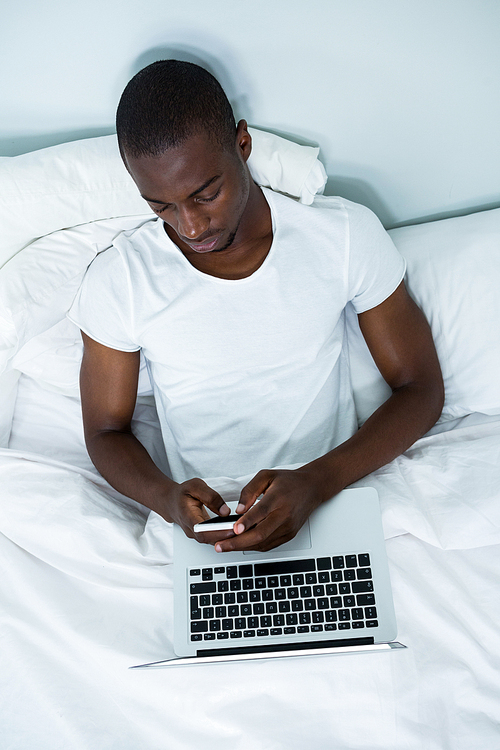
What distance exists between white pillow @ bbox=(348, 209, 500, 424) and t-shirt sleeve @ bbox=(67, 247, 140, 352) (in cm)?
48

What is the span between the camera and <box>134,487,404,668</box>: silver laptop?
868 mm

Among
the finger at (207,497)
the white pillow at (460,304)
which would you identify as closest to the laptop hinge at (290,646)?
the finger at (207,497)

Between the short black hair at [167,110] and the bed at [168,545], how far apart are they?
0.19 m

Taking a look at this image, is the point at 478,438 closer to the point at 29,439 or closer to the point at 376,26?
the point at 376,26

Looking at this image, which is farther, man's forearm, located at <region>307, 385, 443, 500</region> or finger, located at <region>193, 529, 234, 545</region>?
man's forearm, located at <region>307, 385, 443, 500</region>

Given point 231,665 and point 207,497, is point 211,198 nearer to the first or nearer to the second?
point 207,497

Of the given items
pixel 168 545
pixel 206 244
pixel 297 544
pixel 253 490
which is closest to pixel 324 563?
pixel 297 544

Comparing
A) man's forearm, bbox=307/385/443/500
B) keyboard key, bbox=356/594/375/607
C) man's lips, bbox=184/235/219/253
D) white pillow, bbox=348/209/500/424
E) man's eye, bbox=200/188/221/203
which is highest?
man's eye, bbox=200/188/221/203

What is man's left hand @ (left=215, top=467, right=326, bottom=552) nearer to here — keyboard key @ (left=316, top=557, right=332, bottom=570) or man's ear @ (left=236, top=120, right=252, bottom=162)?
keyboard key @ (left=316, top=557, right=332, bottom=570)

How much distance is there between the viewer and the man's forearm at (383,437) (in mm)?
1018

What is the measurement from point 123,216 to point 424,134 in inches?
24.2

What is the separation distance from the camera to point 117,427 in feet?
3.78

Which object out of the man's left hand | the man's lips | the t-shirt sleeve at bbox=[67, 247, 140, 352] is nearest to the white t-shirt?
the t-shirt sleeve at bbox=[67, 247, 140, 352]

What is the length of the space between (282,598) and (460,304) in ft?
2.19
